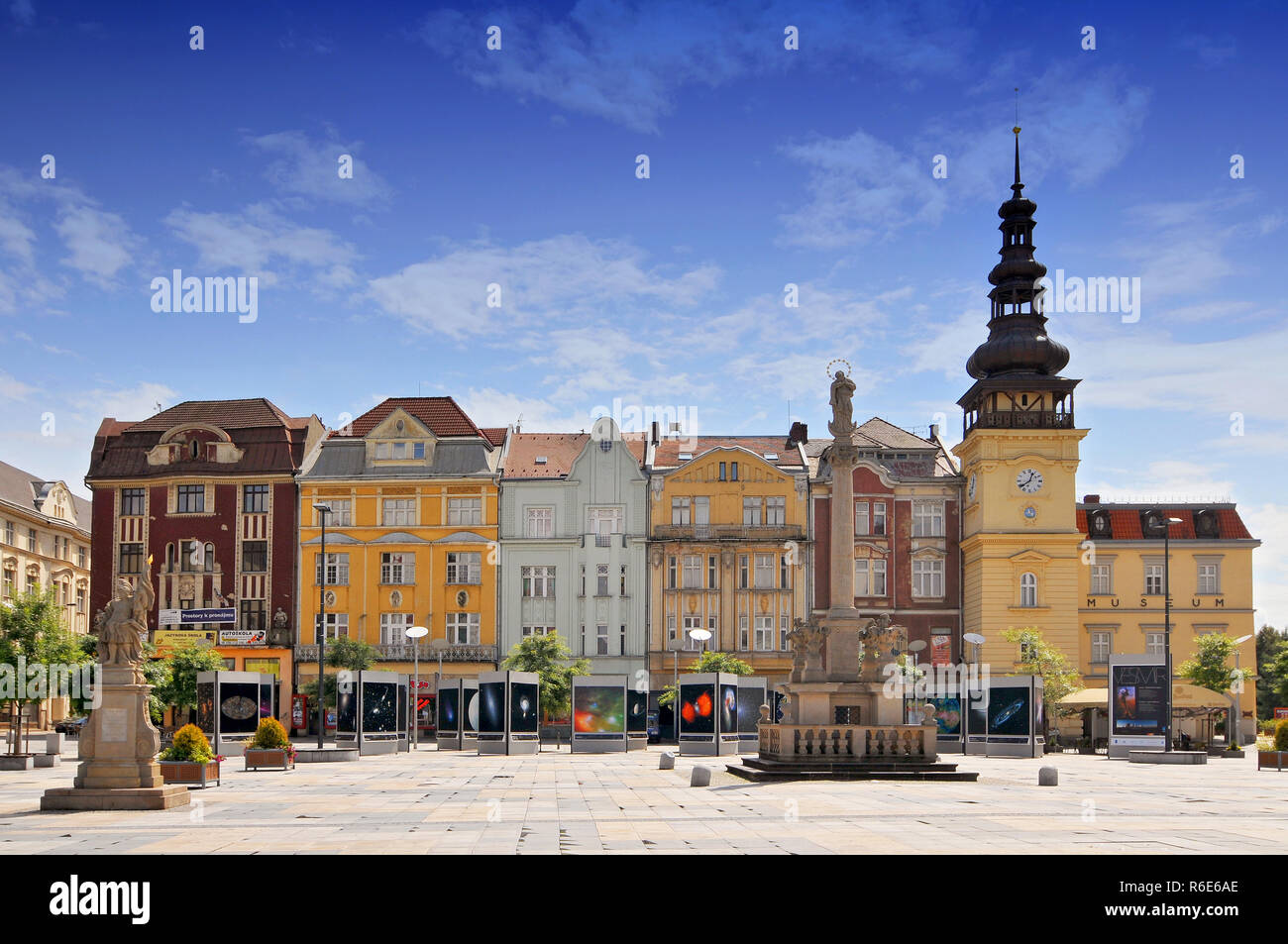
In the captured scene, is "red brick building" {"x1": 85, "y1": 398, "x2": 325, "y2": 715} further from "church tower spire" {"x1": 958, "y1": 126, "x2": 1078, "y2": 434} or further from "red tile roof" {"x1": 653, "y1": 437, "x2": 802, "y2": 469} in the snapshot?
"church tower spire" {"x1": 958, "y1": 126, "x2": 1078, "y2": 434}

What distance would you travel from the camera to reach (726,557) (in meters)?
67.6

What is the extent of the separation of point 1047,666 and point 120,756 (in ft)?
149

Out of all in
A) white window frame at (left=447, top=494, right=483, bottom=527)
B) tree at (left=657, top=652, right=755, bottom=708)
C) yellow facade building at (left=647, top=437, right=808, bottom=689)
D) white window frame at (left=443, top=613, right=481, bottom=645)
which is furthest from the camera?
white window frame at (left=447, top=494, right=483, bottom=527)

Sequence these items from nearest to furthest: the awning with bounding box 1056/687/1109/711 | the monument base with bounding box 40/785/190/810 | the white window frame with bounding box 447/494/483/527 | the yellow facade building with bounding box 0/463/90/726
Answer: the monument base with bounding box 40/785/190/810
the awning with bounding box 1056/687/1109/711
the white window frame with bounding box 447/494/483/527
the yellow facade building with bounding box 0/463/90/726

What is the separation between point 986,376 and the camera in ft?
222

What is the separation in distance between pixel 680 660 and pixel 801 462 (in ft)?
39.0

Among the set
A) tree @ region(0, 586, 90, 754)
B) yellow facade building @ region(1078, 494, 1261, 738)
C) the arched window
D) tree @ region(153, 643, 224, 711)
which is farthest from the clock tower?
tree @ region(0, 586, 90, 754)

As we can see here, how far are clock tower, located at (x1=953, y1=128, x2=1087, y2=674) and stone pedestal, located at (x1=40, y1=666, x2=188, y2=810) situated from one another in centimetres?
4767

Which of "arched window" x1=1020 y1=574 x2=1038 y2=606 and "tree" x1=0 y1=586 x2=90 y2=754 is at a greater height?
"arched window" x1=1020 y1=574 x2=1038 y2=606

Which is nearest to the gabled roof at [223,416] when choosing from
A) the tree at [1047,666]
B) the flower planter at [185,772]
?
the tree at [1047,666]

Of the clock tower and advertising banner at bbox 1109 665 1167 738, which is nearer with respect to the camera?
advertising banner at bbox 1109 665 1167 738

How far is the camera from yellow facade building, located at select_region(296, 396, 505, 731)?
6775 cm

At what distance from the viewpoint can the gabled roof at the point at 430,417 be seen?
7019 centimetres
